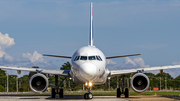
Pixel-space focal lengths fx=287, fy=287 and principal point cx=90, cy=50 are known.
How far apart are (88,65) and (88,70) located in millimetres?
520

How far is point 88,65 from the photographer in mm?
20203

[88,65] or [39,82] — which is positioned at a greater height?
[88,65]

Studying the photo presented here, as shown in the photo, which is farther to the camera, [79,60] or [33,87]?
[33,87]

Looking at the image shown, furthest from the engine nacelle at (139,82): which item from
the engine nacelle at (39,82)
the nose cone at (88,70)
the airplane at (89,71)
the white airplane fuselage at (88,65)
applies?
the engine nacelle at (39,82)

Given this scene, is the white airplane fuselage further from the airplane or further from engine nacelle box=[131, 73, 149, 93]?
engine nacelle box=[131, 73, 149, 93]

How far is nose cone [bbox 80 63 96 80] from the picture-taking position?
65.1 feet

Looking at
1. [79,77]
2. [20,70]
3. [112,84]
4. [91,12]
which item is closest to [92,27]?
[91,12]

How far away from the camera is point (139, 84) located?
945 inches

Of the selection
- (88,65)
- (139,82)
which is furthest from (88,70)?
(139,82)

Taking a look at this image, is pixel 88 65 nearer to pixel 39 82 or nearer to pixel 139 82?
pixel 39 82

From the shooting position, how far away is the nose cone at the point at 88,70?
19.8 meters

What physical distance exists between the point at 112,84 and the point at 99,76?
66016mm

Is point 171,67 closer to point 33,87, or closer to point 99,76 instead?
point 99,76

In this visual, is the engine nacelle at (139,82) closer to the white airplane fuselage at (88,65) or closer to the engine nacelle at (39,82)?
the white airplane fuselage at (88,65)
